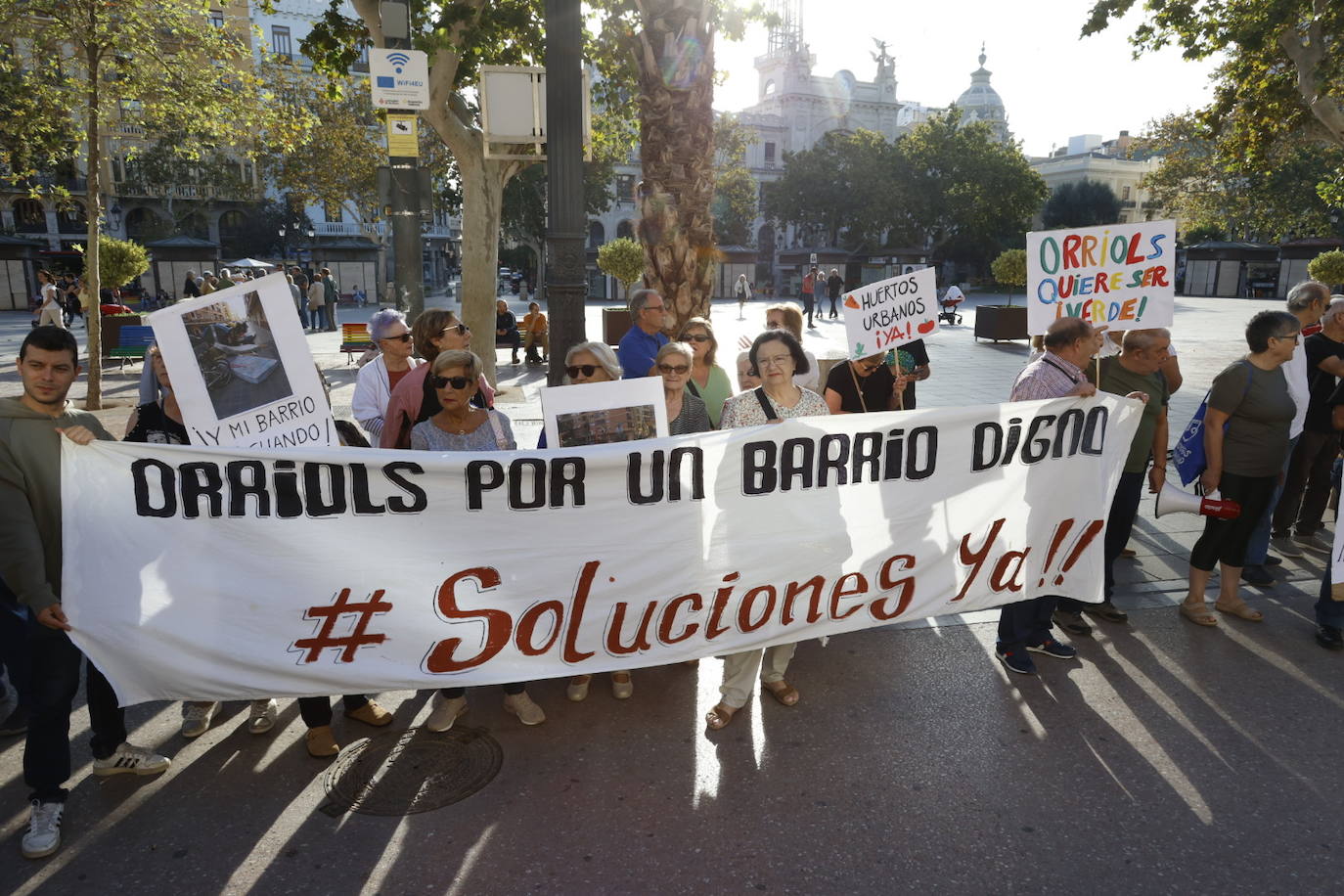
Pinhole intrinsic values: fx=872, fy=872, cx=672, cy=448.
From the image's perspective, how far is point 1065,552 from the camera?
4.38 metres

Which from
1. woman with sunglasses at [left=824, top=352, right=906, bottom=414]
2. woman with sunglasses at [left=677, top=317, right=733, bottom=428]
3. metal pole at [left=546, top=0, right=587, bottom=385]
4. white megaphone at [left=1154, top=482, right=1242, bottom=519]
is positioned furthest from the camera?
woman with sunglasses at [left=824, top=352, right=906, bottom=414]

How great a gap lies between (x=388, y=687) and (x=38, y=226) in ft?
189

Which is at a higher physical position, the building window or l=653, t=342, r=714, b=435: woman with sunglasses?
the building window

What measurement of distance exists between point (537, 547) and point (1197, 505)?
13.9 ft

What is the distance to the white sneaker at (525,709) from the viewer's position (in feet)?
13.3

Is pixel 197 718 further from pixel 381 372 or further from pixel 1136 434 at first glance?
pixel 1136 434

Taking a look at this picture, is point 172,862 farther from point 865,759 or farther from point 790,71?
point 790,71

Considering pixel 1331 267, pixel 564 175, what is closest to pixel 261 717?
pixel 564 175

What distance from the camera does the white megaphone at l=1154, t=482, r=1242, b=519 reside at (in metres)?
4.92

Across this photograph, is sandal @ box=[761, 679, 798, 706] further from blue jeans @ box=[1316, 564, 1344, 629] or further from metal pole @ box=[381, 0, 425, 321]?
metal pole @ box=[381, 0, 425, 321]

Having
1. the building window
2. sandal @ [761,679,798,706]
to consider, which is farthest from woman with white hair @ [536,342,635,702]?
the building window

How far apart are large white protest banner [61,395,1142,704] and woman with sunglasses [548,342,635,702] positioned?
0.58m

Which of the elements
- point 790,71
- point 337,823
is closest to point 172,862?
point 337,823

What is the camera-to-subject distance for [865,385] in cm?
554
